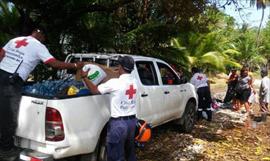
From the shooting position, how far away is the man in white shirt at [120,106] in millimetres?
5395

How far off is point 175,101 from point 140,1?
628cm

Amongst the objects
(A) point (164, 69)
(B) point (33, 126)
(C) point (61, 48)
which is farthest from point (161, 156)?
(C) point (61, 48)

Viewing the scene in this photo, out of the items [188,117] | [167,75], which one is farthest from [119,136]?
[188,117]

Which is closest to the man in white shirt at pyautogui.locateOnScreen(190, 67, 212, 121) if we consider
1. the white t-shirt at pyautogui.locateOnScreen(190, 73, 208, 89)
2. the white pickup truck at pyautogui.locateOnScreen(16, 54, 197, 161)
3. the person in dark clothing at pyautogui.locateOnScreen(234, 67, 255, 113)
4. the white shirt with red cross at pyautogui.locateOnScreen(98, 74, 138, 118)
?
the white t-shirt at pyautogui.locateOnScreen(190, 73, 208, 89)

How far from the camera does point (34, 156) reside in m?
5.17

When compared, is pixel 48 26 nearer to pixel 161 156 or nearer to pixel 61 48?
pixel 61 48

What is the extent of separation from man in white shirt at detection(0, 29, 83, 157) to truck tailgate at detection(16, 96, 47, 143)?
0.29ft

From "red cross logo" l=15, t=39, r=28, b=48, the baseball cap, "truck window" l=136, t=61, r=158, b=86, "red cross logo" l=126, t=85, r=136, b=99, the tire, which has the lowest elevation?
the tire

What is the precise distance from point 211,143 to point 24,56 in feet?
17.0

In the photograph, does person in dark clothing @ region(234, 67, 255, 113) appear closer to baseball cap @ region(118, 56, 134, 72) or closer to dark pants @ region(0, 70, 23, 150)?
baseball cap @ region(118, 56, 134, 72)

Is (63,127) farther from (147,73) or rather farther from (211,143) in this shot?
(211,143)

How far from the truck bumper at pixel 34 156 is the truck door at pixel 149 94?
231 cm

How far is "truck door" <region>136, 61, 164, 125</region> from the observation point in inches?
292

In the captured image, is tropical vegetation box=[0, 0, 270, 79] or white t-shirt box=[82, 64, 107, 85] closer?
white t-shirt box=[82, 64, 107, 85]
